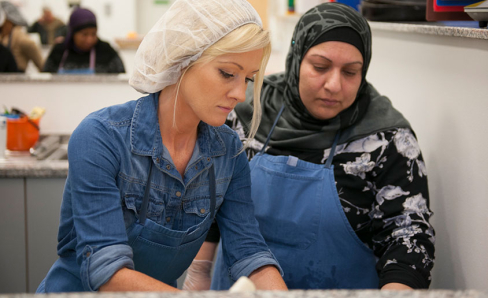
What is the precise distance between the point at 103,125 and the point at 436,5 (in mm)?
987

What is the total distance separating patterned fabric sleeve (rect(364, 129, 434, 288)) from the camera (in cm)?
135

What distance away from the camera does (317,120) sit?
1.56 meters

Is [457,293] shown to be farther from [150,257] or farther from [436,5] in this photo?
[436,5]

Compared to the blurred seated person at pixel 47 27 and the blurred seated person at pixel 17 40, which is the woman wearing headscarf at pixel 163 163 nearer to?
the blurred seated person at pixel 17 40

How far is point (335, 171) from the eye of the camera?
1492 millimetres

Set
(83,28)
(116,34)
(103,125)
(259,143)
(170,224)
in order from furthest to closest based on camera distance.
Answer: (116,34) → (83,28) → (259,143) → (170,224) → (103,125)

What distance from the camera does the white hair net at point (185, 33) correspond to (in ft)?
3.63

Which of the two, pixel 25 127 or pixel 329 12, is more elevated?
pixel 329 12

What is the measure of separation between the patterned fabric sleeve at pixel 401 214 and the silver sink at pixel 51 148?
1.56 meters

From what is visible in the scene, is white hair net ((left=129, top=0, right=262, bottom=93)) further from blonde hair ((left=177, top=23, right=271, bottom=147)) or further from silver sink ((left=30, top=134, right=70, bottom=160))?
silver sink ((left=30, top=134, right=70, bottom=160))

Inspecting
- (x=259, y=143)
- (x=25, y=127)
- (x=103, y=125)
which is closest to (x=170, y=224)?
(x=103, y=125)

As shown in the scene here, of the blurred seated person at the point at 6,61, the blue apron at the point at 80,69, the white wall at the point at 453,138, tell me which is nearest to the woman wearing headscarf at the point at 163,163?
the white wall at the point at 453,138

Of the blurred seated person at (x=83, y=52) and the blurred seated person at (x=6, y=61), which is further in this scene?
the blurred seated person at (x=6, y=61)

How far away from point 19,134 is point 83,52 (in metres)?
1.20
